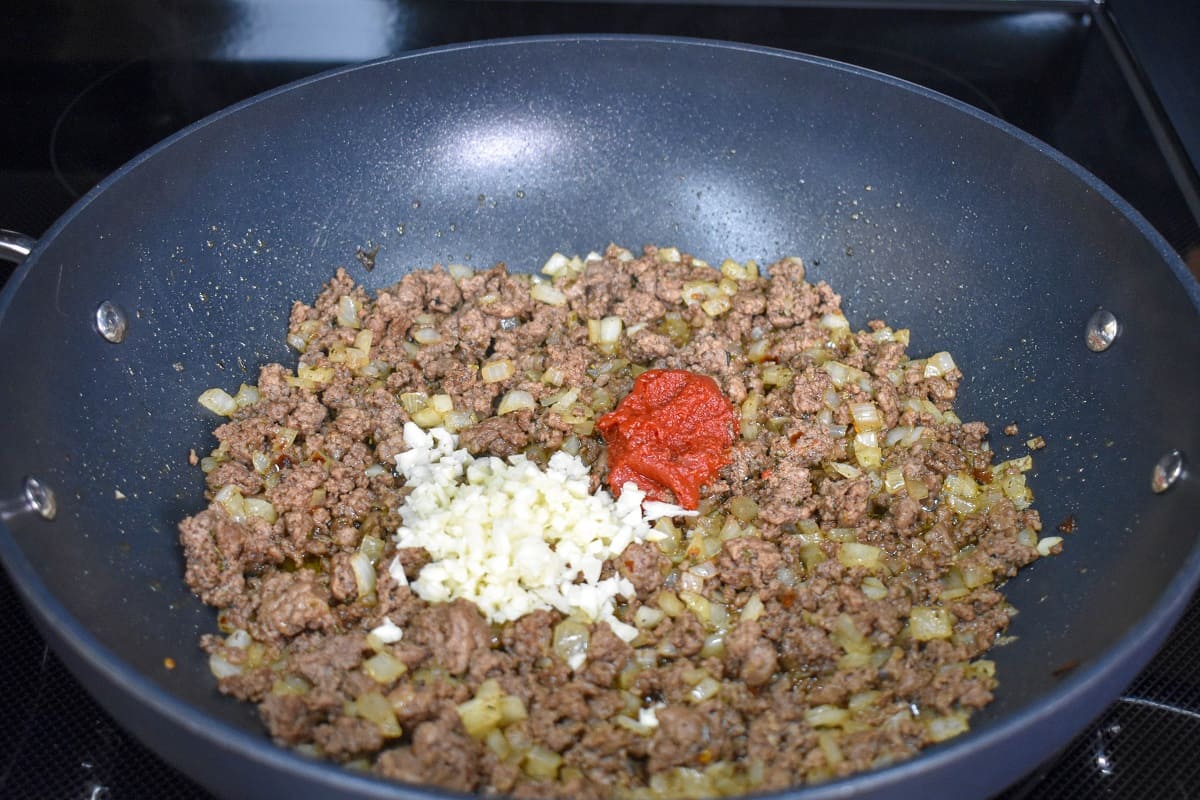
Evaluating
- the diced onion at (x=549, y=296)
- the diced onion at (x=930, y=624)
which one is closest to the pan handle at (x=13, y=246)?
the diced onion at (x=549, y=296)

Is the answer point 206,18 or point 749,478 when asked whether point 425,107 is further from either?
point 749,478

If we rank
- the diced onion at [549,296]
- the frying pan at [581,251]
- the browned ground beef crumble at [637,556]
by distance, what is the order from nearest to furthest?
the frying pan at [581,251]
the browned ground beef crumble at [637,556]
the diced onion at [549,296]

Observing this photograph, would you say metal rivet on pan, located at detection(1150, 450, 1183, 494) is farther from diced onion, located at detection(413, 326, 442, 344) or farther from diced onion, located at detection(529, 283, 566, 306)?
diced onion, located at detection(413, 326, 442, 344)

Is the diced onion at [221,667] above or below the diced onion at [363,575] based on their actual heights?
below

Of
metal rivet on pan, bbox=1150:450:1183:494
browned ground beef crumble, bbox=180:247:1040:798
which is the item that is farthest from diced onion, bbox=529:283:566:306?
metal rivet on pan, bbox=1150:450:1183:494

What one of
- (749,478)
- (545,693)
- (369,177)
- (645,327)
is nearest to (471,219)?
(369,177)

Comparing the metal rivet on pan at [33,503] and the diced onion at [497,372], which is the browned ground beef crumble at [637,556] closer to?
the diced onion at [497,372]

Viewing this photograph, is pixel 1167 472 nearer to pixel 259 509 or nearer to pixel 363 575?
pixel 363 575
